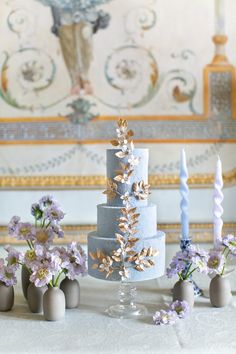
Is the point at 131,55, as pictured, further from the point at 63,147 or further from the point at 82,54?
the point at 63,147

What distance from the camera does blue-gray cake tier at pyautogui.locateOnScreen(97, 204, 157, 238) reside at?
1.15 meters

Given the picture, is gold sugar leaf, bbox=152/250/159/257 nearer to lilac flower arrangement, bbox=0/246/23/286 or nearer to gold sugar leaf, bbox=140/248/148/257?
gold sugar leaf, bbox=140/248/148/257

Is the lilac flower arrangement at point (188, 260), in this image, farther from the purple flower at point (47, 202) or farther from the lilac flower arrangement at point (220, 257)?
the purple flower at point (47, 202)

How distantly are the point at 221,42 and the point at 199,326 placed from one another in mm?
1196

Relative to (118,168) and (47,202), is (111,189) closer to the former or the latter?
(118,168)

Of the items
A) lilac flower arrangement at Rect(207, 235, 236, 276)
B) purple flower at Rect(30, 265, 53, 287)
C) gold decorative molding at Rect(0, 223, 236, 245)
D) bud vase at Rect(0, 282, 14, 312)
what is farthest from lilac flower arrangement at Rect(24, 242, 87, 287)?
gold decorative molding at Rect(0, 223, 236, 245)

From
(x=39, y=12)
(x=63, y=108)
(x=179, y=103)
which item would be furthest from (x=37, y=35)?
(x=179, y=103)

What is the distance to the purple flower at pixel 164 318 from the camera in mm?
1072

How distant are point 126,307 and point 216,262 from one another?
244 millimetres

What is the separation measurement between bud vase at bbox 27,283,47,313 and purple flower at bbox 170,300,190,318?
0.31 metres

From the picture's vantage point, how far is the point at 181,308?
3.70ft

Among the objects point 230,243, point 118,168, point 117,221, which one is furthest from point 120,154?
point 230,243

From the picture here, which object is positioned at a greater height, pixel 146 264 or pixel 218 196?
pixel 218 196

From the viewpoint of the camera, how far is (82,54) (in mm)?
1855
